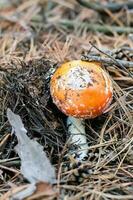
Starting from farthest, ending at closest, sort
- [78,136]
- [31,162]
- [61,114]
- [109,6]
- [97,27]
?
[109,6] → [97,27] → [61,114] → [78,136] → [31,162]

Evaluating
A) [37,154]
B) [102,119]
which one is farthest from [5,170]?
[102,119]

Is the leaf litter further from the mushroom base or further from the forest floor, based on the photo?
the mushroom base

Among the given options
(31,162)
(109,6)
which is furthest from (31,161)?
Answer: (109,6)

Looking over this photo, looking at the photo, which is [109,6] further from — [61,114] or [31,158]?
[31,158]

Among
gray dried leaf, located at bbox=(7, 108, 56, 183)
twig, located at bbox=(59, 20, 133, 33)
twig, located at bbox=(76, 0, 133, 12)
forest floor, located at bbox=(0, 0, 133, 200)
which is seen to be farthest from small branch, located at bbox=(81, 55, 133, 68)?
twig, located at bbox=(76, 0, 133, 12)

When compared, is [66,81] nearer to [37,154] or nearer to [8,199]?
[37,154]

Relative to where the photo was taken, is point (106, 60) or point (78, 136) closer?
point (78, 136)

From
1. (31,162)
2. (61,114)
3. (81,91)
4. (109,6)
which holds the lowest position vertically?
(31,162)
